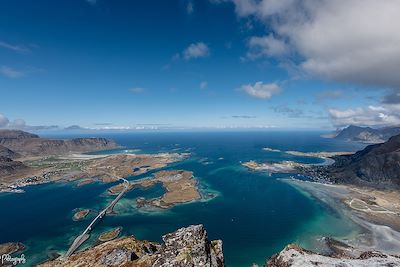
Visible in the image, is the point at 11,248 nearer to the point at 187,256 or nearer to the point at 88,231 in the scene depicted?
the point at 88,231

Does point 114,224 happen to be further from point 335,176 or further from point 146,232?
point 335,176

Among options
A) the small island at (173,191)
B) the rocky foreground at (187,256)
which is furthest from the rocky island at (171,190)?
the rocky foreground at (187,256)

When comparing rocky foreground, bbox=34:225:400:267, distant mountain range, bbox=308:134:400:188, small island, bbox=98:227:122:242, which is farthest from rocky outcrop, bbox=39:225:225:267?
distant mountain range, bbox=308:134:400:188

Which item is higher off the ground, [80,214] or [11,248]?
[80,214]

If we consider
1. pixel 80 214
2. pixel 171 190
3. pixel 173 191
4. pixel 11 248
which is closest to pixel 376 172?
pixel 173 191

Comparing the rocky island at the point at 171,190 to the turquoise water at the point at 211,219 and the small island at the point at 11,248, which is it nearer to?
the turquoise water at the point at 211,219
